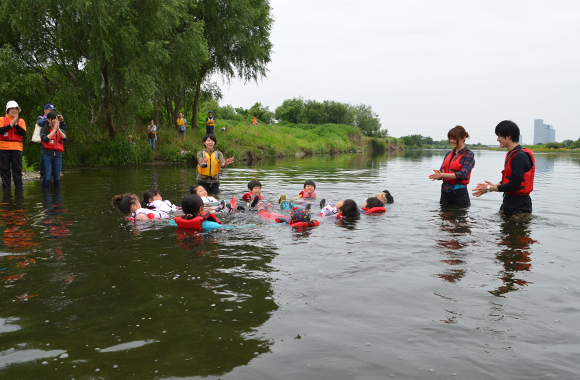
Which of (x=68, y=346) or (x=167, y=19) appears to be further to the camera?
(x=167, y=19)

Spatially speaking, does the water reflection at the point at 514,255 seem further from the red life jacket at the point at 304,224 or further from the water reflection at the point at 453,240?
the red life jacket at the point at 304,224

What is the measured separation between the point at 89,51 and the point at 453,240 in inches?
728

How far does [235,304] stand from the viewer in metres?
4.27

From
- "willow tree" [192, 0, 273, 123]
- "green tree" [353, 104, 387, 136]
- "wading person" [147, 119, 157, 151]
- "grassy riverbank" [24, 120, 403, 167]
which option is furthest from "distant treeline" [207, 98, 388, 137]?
"wading person" [147, 119, 157, 151]

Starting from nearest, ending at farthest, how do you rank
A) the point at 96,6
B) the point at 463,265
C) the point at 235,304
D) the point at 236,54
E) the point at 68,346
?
the point at 68,346 < the point at 235,304 < the point at 463,265 < the point at 96,6 < the point at 236,54

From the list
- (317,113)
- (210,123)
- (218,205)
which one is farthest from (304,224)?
(317,113)

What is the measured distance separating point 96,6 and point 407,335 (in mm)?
19795

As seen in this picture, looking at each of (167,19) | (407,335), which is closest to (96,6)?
(167,19)

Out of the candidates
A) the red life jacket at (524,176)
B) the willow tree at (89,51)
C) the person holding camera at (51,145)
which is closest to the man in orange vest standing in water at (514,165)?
the red life jacket at (524,176)

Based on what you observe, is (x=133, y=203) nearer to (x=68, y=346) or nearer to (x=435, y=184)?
(x=68, y=346)

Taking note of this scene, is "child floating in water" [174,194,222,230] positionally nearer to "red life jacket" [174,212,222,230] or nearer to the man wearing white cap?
"red life jacket" [174,212,222,230]

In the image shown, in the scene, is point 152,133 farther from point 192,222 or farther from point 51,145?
point 192,222

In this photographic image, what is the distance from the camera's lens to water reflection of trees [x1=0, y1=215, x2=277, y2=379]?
3191mm

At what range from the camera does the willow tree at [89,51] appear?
1827 centimetres
